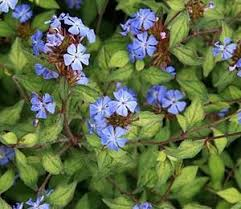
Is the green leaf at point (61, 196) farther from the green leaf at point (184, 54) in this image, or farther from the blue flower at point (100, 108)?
the green leaf at point (184, 54)

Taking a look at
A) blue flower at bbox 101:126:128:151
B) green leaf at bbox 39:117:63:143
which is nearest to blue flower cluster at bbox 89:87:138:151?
blue flower at bbox 101:126:128:151

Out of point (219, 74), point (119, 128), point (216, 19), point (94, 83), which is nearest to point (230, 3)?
point (216, 19)

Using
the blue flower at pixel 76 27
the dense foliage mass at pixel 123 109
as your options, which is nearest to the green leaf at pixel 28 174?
the dense foliage mass at pixel 123 109

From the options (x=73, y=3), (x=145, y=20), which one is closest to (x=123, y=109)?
(x=145, y=20)

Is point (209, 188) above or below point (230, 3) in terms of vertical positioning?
below

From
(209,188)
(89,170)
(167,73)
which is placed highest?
(167,73)

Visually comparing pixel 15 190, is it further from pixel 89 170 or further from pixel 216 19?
pixel 216 19

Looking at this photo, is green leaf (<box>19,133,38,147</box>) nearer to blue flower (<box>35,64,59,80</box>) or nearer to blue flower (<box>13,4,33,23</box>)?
blue flower (<box>35,64,59,80</box>)
